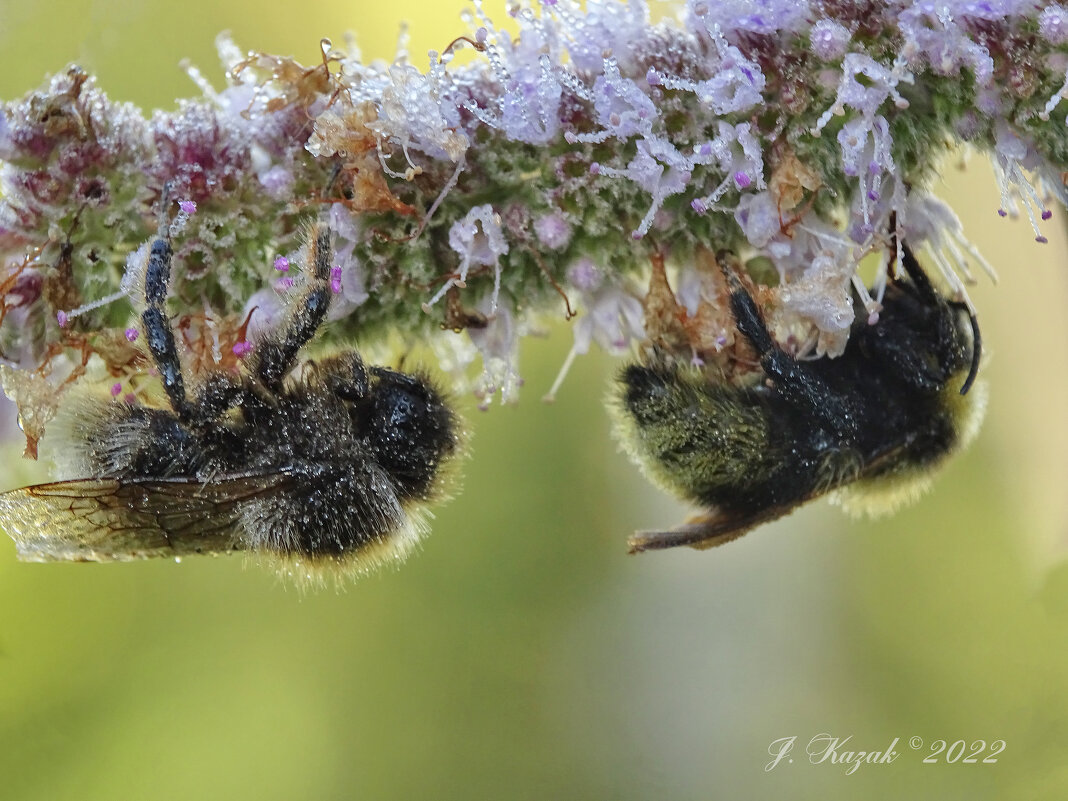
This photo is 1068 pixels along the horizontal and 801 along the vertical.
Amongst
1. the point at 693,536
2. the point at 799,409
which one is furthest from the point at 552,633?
the point at 799,409

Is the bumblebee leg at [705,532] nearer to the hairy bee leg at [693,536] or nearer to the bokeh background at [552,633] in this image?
the hairy bee leg at [693,536]

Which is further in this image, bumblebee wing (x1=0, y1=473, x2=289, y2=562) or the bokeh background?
the bokeh background

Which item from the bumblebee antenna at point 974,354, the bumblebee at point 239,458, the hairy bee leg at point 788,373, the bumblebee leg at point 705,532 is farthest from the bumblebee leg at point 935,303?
the bumblebee at point 239,458

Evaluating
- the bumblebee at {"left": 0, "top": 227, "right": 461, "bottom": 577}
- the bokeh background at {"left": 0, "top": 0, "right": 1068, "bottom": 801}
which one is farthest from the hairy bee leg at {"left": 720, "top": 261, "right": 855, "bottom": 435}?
the bokeh background at {"left": 0, "top": 0, "right": 1068, "bottom": 801}

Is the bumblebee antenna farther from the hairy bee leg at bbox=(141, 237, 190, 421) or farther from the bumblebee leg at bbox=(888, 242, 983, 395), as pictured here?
the hairy bee leg at bbox=(141, 237, 190, 421)

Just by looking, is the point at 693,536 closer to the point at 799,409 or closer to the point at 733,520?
the point at 733,520

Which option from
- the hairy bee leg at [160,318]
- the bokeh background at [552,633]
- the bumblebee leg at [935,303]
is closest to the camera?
the hairy bee leg at [160,318]
